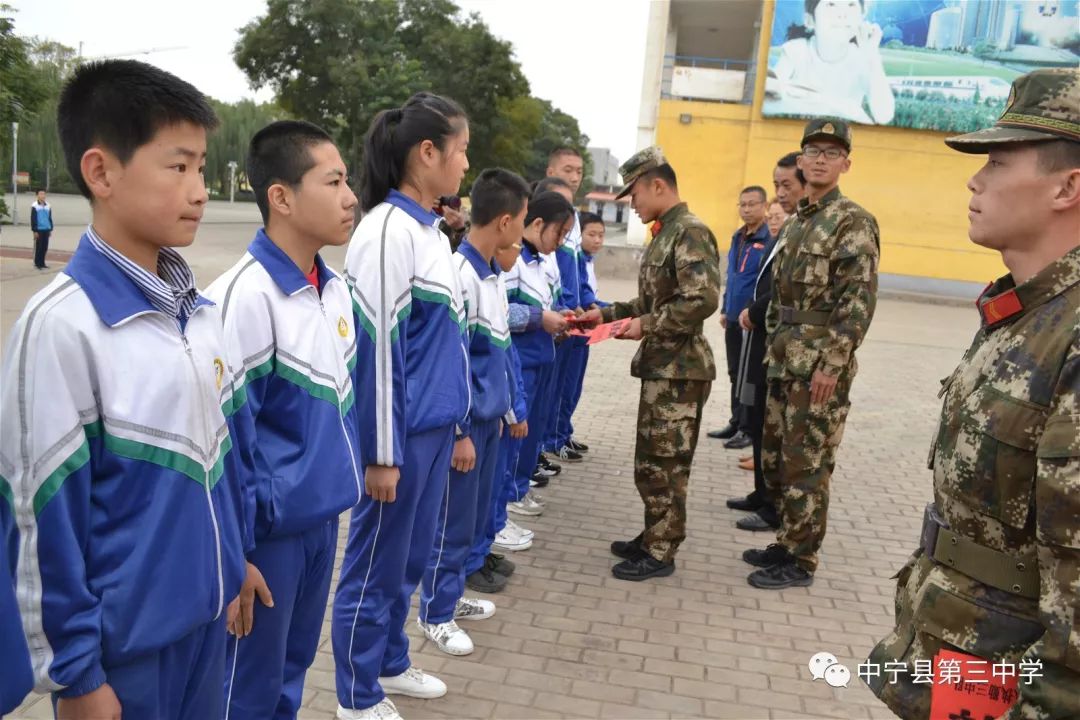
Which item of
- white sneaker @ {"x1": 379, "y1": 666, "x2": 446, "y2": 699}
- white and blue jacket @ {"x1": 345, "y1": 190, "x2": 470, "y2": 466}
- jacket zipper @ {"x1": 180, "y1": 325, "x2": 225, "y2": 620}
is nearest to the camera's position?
jacket zipper @ {"x1": 180, "y1": 325, "x2": 225, "y2": 620}

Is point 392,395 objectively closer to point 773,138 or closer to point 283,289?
point 283,289

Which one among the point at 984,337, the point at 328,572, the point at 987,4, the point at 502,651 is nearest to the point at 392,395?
the point at 328,572

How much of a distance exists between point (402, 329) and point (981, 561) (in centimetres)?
183

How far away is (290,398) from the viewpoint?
7.10 feet

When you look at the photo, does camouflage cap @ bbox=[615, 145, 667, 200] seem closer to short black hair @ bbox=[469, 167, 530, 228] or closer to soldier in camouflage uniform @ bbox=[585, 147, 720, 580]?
soldier in camouflage uniform @ bbox=[585, 147, 720, 580]

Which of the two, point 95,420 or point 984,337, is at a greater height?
point 984,337

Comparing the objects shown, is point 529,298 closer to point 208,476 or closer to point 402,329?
point 402,329

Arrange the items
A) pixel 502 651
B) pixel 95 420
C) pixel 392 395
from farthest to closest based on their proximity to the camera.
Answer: pixel 502 651 < pixel 392 395 < pixel 95 420

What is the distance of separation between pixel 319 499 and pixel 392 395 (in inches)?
24.6

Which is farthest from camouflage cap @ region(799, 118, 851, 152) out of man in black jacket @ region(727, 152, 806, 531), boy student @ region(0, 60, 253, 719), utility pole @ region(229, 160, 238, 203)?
utility pole @ region(229, 160, 238, 203)

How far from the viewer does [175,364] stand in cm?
165

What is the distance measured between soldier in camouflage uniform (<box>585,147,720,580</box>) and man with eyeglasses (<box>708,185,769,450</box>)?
247 cm

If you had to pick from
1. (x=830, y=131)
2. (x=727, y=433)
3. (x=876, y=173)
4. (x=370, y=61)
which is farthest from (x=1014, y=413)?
(x=370, y=61)

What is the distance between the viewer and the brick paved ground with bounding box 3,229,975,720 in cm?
320
